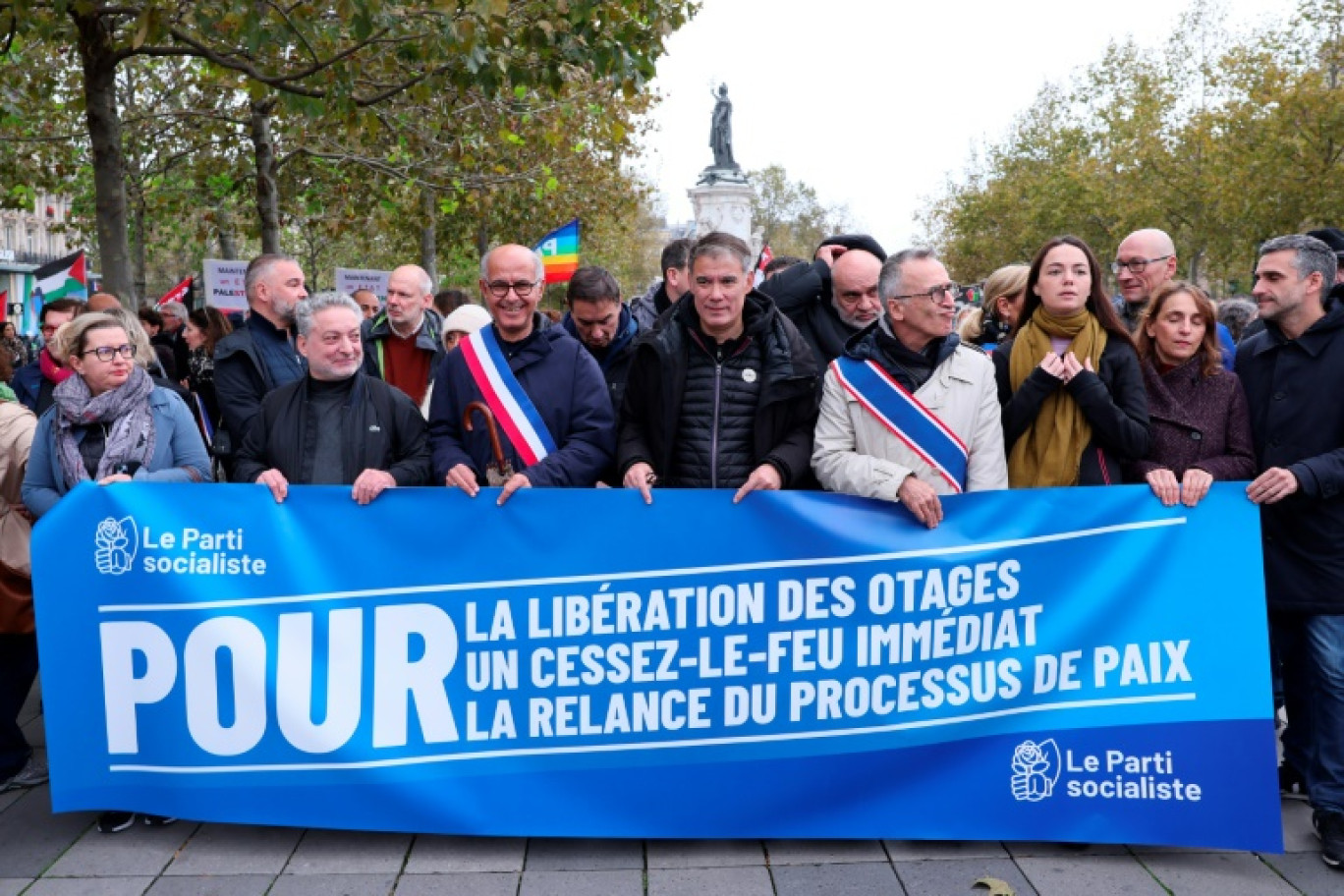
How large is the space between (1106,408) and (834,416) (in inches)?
34.9

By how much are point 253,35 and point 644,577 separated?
5.14 m

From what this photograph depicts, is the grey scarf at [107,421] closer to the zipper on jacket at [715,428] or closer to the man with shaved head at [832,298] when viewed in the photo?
the zipper on jacket at [715,428]

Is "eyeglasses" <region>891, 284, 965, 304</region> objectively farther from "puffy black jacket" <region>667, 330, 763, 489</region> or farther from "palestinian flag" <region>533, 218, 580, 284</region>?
"palestinian flag" <region>533, 218, 580, 284</region>

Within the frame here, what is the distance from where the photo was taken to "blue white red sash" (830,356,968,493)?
4.09 m

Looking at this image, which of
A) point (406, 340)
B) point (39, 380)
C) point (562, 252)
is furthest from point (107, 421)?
point (562, 252)

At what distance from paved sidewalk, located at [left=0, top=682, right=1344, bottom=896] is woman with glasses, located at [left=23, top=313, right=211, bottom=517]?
4.06 ft

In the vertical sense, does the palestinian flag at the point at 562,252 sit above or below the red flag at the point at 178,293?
above

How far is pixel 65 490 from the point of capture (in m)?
4.50

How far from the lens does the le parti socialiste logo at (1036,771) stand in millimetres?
3980

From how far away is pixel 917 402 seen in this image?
4086mm

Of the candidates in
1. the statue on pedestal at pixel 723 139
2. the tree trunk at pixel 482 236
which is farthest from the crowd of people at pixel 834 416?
the statue on pedestal at pixel 723 139

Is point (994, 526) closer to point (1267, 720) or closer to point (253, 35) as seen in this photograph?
point (1267, 720)

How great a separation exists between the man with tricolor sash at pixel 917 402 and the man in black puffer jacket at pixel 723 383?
147mm

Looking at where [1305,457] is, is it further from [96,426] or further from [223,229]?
[223,229]
